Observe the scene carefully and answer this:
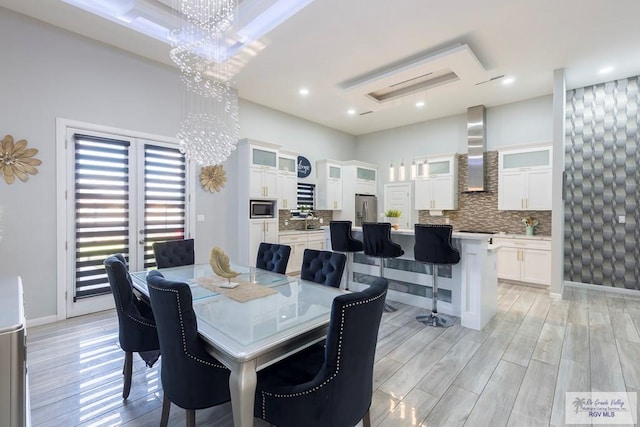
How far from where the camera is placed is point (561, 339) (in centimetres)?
300

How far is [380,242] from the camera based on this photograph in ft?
12.3

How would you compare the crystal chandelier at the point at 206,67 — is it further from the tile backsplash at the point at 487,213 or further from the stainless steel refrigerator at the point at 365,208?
the tile backsplash at the point at 487,213

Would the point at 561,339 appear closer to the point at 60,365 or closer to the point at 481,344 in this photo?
the point at 481,344

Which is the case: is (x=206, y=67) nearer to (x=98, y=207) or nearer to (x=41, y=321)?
(x=98, y=207)

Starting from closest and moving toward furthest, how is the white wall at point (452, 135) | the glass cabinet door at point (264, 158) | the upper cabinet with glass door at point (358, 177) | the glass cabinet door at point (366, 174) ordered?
the glass cabinet door at point (264, 158), the white wall at point (452, 135), the upper cabinet with glass door at point (358, 177), the glass cabinet door at point (366, 174)

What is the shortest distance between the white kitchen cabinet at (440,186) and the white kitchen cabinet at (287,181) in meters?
2.81

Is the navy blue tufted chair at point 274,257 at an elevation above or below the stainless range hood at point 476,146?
below

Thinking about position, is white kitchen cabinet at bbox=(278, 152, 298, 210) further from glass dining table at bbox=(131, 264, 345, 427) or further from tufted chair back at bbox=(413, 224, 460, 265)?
glass dining table at bbox=(131, 264, 345, 427)

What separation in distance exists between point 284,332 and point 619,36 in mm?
5170

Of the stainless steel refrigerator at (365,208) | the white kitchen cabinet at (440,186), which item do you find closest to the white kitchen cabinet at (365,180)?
the stainless steel refrigerator at (365,208)

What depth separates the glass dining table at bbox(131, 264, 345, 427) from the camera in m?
1.27

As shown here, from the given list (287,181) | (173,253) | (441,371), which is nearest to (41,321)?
(173,253)

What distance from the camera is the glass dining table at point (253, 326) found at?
1269 millimetres

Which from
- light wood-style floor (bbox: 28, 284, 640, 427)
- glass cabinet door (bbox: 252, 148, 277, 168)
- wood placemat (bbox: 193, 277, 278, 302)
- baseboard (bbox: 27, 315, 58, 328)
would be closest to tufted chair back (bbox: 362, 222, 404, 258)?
light wood-style floor (bbox: 28, 284, 640, 427)
